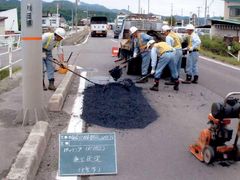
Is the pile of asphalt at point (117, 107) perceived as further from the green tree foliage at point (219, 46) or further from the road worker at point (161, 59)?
the green tree foliage at point (219, 46)

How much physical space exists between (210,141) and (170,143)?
107 centimetres

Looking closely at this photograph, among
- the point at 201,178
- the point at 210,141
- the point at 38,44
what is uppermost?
the point at 38,44

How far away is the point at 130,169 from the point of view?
546 centimetres

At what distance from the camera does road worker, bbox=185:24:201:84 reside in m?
13.2

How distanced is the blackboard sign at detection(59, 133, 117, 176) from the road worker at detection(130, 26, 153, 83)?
24.3ft

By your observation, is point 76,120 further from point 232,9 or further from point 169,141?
point 232,9

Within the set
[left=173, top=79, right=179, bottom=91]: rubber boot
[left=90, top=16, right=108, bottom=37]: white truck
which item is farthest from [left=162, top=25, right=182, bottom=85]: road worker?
[left=90, top=16, right=108, bottom=37]: white truck

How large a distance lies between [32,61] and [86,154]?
2410 mm

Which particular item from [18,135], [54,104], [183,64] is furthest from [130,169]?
[183,64]

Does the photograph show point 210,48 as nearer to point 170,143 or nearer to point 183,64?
point 183,64

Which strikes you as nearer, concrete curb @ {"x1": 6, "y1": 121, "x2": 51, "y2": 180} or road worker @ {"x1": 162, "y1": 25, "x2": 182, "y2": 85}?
concrete curb @ {"x1": 6, "y1": 121, "x2": 51, "y2": 180}

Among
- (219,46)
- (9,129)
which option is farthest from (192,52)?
(219,46)

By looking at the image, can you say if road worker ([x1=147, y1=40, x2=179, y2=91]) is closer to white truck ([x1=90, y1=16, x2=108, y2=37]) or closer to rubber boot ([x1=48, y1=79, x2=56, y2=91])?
rubber boot ([x1=48, y1=79, x2=56, y2=91])

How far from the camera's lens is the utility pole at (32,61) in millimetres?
6863
